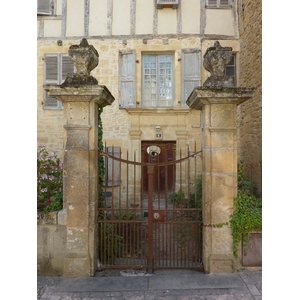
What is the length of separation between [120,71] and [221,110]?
16.8 ft

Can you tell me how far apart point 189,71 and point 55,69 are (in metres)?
4.34

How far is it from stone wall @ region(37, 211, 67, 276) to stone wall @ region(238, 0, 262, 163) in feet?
17.0

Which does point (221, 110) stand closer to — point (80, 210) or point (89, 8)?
point (80, 210)

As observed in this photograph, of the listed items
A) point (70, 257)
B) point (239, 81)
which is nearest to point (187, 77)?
point (239, 81)

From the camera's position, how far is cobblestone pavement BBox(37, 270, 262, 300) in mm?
3051

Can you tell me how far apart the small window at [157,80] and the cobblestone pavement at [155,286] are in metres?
5.53

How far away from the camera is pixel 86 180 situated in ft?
11.6

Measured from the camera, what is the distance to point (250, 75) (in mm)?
7070

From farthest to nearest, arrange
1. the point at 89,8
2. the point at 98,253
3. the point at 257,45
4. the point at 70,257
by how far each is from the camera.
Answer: the point at 89,8, the point at 257,45, the point at 98,253, the point at 70,257

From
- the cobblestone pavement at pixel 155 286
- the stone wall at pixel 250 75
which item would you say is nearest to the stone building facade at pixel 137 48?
the stone wall at pixel 250 75

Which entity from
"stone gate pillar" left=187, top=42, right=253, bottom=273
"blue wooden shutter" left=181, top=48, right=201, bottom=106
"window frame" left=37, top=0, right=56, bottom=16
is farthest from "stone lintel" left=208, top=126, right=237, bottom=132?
"window frame" left=37, top=0, right=56, bottom=16

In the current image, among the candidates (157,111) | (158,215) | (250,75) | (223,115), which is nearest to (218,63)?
(223,115)

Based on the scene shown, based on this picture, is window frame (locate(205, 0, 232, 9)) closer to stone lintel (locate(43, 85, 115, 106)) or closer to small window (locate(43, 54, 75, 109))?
small window (locate(43, 54, 75, 109))

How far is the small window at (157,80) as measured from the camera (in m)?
7.96
